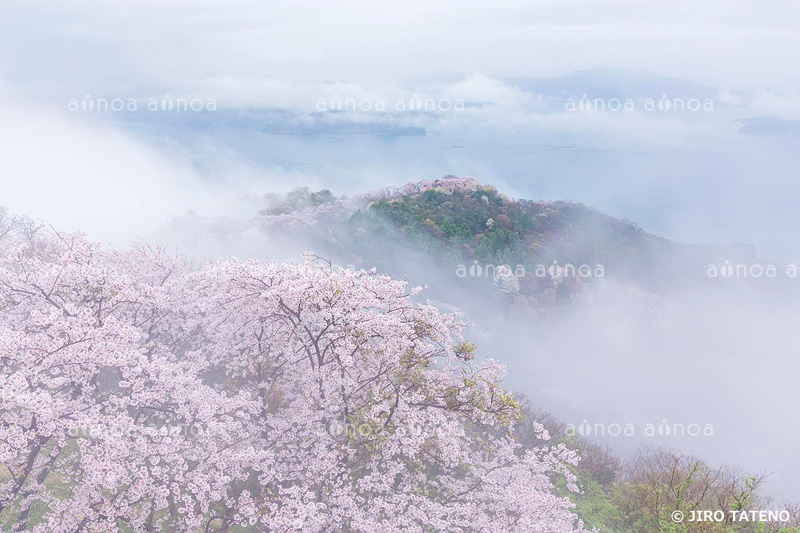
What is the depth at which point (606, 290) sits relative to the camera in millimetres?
50031

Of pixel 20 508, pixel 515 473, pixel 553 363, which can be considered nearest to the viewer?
pixel 20 508

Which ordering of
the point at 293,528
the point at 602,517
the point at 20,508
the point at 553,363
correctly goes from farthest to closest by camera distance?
1. the point at 553,363
2. the point at 602,517
3. the point at 20,508
4. the point at 293,528

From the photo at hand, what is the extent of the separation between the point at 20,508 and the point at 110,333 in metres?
4.39

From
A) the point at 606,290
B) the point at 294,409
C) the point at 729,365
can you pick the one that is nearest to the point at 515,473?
the point at 294,409

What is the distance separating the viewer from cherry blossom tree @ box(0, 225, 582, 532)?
9430mm

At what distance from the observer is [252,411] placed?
11688 mm

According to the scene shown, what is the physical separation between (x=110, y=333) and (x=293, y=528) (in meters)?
5.25

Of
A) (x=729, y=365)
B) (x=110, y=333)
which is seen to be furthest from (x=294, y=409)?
(x=729, y=365)

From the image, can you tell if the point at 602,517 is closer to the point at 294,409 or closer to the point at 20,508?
the point at 294,409

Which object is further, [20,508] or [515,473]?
[515,473]

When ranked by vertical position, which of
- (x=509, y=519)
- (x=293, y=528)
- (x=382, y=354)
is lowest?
(x=509, y=519)

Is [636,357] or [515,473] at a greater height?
[515,473]

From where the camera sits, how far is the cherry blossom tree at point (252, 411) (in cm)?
943

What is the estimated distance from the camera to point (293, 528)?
9.66m
